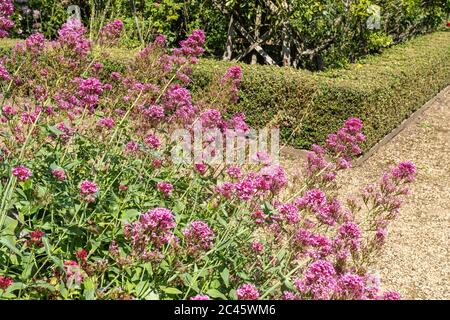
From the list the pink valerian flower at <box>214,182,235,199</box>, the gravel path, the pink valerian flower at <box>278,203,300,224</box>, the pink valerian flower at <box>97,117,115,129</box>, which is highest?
the pink valerian flower at <box>97,117,115,129</box>

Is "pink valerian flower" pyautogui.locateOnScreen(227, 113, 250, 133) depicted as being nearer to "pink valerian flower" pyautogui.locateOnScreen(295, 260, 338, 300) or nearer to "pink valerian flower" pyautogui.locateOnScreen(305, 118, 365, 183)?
"pink valerian flower" pyautogui.locateOnScreen(305, 118, 365, 183)

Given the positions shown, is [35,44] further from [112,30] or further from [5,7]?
[112,30]

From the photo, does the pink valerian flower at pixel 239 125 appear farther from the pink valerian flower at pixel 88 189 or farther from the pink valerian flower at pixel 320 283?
the pink valerian flower at pixel 320 283

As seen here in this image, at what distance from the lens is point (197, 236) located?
2.39 metres

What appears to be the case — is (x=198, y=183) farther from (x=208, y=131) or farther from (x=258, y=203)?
(x=258, y=203)

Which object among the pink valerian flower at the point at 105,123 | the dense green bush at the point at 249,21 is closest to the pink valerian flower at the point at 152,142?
the pink valerian flower at the point at 105,123

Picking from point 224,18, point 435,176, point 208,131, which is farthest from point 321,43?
point 208,131

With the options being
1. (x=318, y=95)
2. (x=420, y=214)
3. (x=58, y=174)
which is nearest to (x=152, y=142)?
(x=58, y=174)

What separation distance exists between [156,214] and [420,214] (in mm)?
4241

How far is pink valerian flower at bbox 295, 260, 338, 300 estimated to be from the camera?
2.16m

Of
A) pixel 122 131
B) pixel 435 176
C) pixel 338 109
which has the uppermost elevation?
pixel 122 131

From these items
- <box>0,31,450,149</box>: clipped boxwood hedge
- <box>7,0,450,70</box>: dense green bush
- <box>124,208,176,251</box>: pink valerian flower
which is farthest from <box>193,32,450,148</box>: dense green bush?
<box>124,208,176,251</box>: pink valerian flower

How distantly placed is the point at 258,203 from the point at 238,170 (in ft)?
0.87

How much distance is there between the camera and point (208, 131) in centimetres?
356
